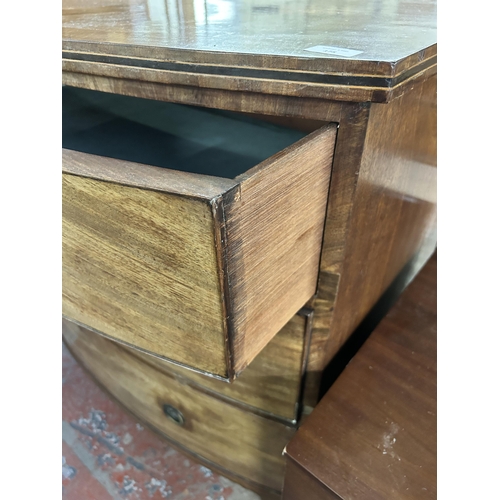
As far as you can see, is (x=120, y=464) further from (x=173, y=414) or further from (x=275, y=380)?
(x=275, y=380)

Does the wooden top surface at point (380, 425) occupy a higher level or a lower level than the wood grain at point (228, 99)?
lower

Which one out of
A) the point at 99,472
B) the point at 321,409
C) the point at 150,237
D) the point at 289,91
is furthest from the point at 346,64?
the point at 99,472

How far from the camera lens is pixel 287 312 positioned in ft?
1.37

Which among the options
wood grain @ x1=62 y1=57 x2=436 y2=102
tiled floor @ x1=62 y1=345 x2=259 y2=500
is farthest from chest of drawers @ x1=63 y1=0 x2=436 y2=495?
tiled floor @ x1=62 y1=345 x2=259 y2=500

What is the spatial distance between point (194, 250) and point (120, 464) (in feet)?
2.22

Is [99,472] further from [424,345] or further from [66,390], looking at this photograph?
[424,345]

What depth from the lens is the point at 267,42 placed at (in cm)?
37

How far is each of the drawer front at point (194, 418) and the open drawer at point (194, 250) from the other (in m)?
0.27

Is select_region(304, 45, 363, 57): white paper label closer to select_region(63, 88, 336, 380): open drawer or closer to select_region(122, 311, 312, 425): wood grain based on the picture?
select_region(63, 88, 336, 380): open drawer

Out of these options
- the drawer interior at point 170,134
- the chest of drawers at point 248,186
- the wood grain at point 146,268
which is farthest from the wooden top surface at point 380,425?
the drawer interior at point 170,134

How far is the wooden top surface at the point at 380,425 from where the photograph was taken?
0.41 m

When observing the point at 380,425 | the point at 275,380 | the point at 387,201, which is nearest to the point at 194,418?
the point at 275,380

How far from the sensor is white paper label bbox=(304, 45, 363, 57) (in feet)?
1.06

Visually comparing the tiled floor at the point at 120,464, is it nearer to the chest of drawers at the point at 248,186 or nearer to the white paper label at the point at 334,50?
the chest of drawers at the point at 248,186
